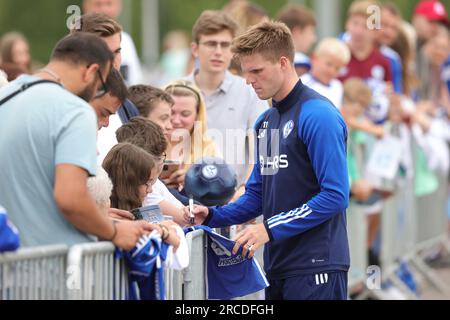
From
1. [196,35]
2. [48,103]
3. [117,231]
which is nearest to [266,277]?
Result: [117,231]

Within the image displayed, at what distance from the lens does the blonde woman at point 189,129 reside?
805 cm

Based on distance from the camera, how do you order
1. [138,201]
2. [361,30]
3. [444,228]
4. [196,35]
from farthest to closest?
[444,228] < [361,30] < [196,35] < [138,201]

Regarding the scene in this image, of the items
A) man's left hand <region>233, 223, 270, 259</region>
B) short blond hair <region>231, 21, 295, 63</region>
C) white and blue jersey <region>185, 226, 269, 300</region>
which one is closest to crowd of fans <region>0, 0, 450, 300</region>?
white and blue jersey <region>185, 226, 269, 300</region>

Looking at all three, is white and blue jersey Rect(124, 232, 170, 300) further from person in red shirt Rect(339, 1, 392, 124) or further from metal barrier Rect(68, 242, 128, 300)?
person in red shirt Rect(339, 1, 392, 124)

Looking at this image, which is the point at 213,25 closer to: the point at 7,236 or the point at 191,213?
the point at 191,213

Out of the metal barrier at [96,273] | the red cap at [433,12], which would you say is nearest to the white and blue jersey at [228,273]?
the metal barrier at [96,273]

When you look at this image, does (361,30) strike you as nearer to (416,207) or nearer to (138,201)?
(416,207)

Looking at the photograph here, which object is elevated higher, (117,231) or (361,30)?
(361,30)

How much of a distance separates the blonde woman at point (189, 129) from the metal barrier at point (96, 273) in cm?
260

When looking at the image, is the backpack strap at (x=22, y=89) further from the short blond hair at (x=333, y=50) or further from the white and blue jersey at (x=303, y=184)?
the short blond hair at (x=333, y=50)

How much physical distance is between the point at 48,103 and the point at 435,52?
1152cm

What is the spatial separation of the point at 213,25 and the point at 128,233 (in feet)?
12.6

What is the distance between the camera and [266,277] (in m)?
6.91

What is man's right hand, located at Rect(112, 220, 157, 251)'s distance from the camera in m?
5.35
